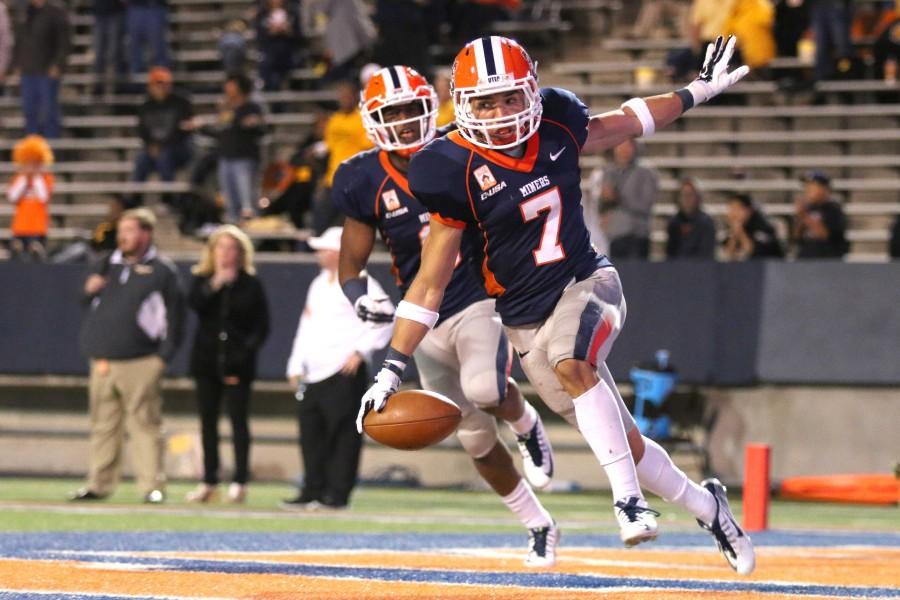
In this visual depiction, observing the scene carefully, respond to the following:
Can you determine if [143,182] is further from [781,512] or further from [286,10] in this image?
[781,512]

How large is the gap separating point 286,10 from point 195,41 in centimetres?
229

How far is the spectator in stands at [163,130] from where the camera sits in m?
17.2

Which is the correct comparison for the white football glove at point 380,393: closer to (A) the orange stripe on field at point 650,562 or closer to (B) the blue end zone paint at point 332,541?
(A) the orange stripe on field at point 650,562

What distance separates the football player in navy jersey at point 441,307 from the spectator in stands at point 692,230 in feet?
21.3

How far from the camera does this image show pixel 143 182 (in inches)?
698

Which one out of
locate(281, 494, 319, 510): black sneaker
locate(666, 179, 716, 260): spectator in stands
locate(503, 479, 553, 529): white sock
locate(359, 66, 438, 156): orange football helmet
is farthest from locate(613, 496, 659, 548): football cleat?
locate(666, 179, 716, 260): spectator in stands

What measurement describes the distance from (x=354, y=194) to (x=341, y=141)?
7304mm

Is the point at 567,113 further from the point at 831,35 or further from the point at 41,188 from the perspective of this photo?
the point at 41,188

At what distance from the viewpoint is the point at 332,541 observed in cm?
883

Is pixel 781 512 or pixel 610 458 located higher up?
pixel 610 458

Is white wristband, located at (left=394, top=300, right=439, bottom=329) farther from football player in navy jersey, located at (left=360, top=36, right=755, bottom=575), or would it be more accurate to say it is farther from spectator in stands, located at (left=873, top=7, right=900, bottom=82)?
spectator in stands, located at (left=873, top=7, right=900, bottom=82)

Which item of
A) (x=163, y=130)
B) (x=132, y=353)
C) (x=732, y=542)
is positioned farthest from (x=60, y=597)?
(x=163, y=130)

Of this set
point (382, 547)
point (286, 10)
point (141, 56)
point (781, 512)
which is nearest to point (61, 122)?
point (141, 56)

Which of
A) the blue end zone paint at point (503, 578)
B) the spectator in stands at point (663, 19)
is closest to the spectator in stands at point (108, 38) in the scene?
the spectator in stands at point (663, 19)
